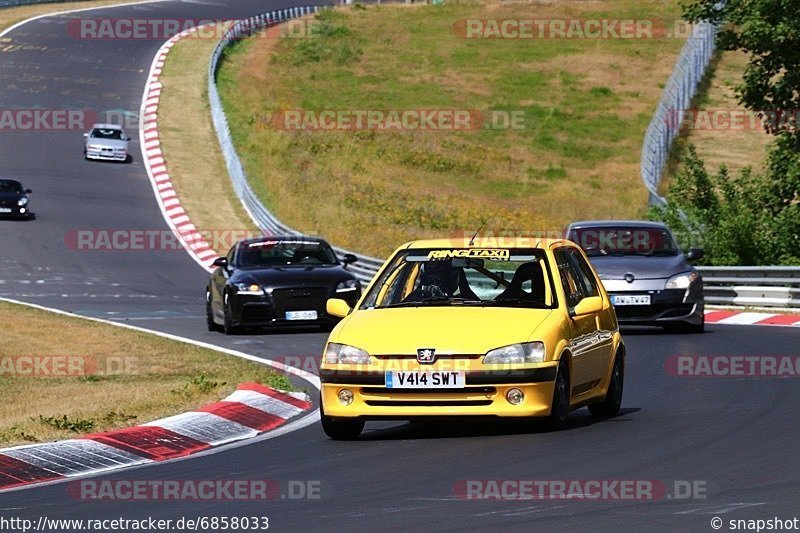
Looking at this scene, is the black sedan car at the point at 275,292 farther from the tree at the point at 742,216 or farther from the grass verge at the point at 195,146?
the grass verge at the point at 195,146

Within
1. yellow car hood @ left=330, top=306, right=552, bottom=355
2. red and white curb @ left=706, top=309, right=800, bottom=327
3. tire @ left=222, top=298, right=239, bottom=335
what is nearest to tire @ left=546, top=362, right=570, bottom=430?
yellow car hood @ left=330, top=306, right=552, bottom=355

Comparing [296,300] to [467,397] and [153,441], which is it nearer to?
[153,441]

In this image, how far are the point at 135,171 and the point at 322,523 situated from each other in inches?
1764

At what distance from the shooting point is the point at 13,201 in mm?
42969

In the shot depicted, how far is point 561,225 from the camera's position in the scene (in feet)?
160

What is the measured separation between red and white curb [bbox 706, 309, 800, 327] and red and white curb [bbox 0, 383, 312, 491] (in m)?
11.4

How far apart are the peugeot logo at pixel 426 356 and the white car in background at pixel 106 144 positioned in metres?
43.1

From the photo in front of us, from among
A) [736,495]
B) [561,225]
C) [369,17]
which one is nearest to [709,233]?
[561,225]

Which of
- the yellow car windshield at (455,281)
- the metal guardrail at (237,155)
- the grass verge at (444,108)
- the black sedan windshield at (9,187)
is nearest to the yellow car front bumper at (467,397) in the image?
the yellow car windshield at (455,281)

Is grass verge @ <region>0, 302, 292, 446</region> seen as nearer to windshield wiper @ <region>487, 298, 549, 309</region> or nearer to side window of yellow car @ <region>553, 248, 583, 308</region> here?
windshield wiper @ <region>487, 298, 549, 309</region>

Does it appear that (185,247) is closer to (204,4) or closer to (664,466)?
(664,466)

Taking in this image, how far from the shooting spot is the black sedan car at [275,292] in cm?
2202

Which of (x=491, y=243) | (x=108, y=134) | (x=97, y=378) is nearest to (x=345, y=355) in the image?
(x=491, y=243)

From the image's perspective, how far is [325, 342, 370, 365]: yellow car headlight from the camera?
10909mm
